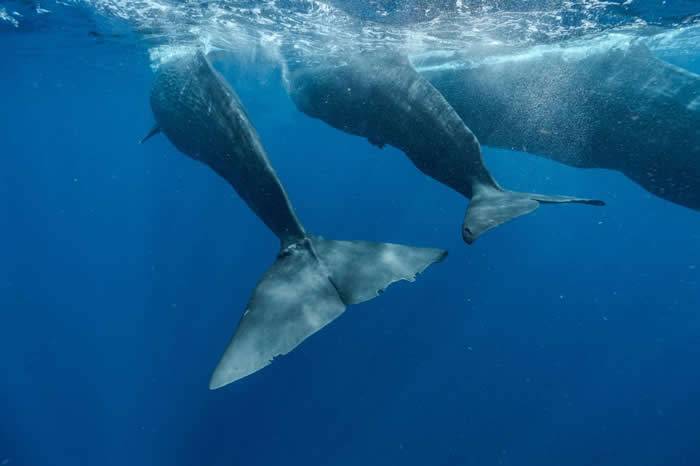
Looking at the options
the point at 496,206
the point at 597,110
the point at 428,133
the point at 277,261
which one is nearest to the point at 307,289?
the point at 277,261

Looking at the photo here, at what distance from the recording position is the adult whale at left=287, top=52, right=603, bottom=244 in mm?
5621

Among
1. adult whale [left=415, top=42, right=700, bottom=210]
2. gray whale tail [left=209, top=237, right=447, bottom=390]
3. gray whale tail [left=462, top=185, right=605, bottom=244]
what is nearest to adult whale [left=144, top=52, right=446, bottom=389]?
gray whale tail [left=209, top=237, right=447, bottom=390]

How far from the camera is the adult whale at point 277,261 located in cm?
451

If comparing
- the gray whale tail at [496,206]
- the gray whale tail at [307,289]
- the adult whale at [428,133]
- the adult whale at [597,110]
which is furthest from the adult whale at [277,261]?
the adult whale at [597,110]

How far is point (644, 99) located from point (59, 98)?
50852 millimetres

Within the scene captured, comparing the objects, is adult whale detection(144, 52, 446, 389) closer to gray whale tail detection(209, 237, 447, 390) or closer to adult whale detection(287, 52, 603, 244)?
gray whale tail detection(209, 237, 447, 390)

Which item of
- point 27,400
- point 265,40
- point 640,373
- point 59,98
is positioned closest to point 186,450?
point 27,400

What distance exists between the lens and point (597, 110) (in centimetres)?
916

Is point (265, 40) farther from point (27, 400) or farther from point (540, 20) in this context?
point (27, 400)

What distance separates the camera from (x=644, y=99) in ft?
27.7

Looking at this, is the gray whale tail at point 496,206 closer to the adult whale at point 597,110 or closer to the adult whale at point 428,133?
the adult whale at point 428,133

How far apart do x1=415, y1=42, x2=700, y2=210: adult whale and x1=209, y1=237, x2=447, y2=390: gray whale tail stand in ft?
20.4

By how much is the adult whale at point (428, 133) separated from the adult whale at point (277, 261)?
1203mm

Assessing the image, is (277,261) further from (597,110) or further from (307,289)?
(597,110)
